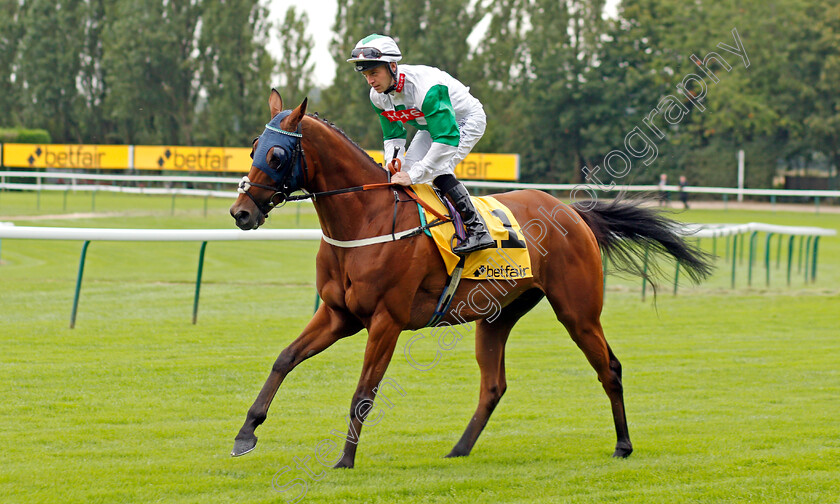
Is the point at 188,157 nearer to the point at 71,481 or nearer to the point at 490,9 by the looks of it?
the point at 490,9

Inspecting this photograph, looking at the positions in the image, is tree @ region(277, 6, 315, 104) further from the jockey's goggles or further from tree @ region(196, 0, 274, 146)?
the jockey's goggles

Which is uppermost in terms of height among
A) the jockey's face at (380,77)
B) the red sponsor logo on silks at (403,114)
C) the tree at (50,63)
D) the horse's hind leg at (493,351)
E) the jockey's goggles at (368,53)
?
the tree at (50,63)

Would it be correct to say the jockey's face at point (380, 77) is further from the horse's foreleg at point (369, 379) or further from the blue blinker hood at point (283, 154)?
the horse's foreleg at point (369, 379)

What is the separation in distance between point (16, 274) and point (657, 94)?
26993 mm

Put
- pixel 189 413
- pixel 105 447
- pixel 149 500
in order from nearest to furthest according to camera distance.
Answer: pixel 149 500, pixel 105 447, pixel 189 413

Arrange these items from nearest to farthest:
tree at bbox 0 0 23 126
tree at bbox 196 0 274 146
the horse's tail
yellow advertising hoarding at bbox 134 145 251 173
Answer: the horse's tail
yellow advertising hoarding at bbox 134 145 251 173
tree at bbox 196 0 274 146
tree at bbox 0 0 23 126

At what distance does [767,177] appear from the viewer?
3534 centimetres

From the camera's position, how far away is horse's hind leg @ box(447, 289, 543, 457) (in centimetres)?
468

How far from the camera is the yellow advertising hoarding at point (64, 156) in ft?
101

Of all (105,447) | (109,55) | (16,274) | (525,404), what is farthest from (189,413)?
(109,55)

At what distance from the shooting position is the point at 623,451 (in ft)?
14.7

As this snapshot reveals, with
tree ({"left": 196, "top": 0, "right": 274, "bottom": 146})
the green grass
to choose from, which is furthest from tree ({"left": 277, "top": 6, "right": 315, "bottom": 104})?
the green grass

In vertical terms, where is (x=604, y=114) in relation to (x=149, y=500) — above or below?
above

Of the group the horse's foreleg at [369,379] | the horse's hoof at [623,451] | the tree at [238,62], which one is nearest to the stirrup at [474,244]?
the horse's foreleg at [369,379]
